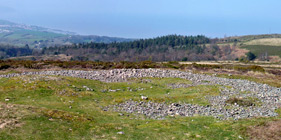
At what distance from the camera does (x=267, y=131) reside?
16.4 metres

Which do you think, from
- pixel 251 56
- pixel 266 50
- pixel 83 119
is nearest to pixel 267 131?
pixel 83 119

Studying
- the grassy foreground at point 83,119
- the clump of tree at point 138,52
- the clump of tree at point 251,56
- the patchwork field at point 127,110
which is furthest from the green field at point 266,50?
the grassy foreground at point 83,119

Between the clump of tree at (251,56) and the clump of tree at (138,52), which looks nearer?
the clump of tree at (251,56)

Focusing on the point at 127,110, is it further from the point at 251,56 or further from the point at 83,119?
the point at 251,56

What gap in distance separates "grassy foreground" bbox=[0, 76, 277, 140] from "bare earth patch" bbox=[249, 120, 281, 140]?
527 millimetres

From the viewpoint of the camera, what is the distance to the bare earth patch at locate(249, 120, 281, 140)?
1568cm

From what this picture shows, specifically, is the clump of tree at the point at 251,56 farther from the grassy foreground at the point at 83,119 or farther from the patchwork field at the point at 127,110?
the grassy foreground at the point at 83,119

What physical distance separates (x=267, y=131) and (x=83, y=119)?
13.1 metres

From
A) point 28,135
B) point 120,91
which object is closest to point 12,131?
point 28,135

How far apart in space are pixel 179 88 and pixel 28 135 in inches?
916

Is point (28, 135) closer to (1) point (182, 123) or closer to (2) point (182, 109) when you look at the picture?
(1) point (182, 123)

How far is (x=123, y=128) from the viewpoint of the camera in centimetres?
1786

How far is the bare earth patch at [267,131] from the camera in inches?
617

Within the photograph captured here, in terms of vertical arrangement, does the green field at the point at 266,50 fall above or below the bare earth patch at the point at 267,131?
above
